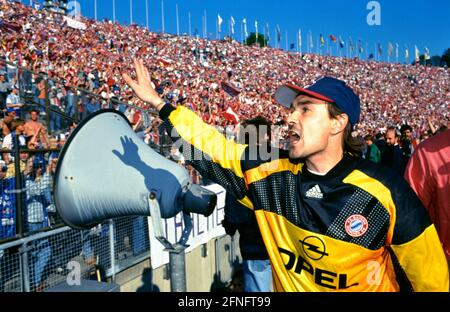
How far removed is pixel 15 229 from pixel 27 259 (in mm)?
259

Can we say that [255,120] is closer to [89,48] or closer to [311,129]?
[311,129]

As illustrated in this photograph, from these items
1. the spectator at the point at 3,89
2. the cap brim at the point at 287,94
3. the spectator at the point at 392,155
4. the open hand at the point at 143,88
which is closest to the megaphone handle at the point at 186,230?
the open hand at the point at 143,88

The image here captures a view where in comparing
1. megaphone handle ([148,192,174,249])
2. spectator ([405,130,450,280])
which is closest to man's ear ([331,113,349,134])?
spectator ([405,130,450,280])

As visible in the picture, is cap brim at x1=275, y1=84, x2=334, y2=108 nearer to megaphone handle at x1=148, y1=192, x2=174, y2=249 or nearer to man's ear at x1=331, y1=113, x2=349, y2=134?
man's ear at x1=331, y1=113, x2=349, y2=134

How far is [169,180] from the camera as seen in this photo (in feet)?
5.90

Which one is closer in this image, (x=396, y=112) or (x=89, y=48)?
(x=89, y=48)

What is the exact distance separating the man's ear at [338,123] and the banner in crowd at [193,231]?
2.34 metres

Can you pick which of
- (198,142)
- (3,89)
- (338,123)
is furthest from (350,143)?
(3,89)

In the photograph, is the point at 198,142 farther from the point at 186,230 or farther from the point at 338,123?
the point at 338,123

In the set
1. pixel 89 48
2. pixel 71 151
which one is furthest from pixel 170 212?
pixel 89 48

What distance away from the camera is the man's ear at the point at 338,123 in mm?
2111

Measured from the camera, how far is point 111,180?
6.04 ft

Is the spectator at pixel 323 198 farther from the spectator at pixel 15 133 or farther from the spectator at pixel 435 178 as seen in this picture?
the spectator at pixel 15 133

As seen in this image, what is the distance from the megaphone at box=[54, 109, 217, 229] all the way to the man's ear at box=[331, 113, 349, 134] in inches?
27.7
